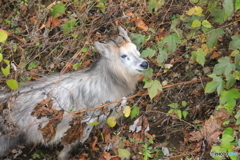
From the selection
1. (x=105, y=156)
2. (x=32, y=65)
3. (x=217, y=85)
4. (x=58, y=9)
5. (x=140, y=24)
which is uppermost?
(x=58, y=9)

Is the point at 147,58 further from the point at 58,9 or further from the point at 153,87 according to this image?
the point at 58,9

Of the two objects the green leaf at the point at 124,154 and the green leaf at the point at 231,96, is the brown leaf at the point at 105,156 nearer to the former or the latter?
the green leaf at the point at 124,154

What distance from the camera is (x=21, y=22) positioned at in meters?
Result: 5.14

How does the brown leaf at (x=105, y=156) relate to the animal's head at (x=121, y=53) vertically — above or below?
below

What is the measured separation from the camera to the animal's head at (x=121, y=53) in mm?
3367

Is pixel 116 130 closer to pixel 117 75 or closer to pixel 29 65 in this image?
pixel 117 75

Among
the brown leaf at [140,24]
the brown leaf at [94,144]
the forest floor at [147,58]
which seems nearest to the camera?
the forest floor at [147,58]

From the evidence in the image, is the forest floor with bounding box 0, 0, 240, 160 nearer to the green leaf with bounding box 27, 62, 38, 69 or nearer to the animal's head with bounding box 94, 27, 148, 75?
the green leaf with bounding box 27, 62, 38, 69

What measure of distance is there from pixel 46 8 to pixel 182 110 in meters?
3.23

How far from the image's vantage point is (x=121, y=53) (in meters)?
3.40

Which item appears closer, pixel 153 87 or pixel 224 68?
pixel 224 68

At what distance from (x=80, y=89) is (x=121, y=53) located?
0.73 m

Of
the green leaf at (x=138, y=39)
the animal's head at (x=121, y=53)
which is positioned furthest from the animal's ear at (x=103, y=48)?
the green leaf at (x=138, y=39)

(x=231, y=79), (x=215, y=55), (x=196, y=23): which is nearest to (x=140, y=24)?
(x=215, y=55)
